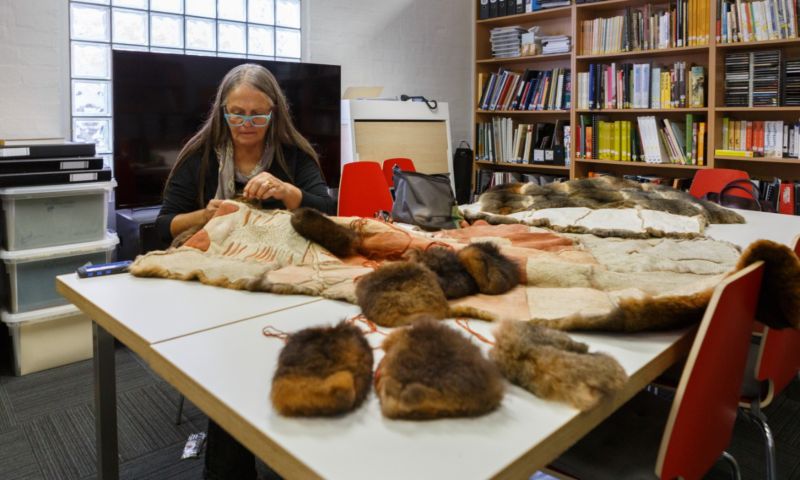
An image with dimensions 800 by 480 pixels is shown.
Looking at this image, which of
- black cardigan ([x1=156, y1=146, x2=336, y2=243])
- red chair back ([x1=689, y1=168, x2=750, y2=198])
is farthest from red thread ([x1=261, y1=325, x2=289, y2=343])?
red chair back ([x1=689, y1=168, x2=750, y2=198])

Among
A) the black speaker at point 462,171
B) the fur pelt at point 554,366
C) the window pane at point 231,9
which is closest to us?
the fur pelt at point 554,366

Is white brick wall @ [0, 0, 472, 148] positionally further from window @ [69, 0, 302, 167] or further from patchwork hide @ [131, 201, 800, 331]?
patchwork hide @ [131, 201, 800, 331]

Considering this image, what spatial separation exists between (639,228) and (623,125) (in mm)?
2631

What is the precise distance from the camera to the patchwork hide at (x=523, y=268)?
974mm

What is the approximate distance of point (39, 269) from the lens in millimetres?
2568

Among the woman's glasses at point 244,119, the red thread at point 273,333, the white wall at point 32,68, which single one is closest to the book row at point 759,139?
the woman's glasses at point 244,119

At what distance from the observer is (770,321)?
42.7 inches

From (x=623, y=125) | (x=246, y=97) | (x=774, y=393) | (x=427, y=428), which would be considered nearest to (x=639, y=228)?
(x=774, y=393)

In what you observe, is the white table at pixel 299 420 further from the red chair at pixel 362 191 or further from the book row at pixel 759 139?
the book row at pixel 759 139

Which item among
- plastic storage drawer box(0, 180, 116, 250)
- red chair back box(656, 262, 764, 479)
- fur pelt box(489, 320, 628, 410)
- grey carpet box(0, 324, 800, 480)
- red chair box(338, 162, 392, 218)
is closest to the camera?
fur pelt box(489, 320, 628, 410)

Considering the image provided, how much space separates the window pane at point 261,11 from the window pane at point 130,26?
67cm

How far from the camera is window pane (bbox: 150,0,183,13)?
3387mm

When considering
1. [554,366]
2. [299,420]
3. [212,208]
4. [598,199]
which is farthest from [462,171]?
[299,420]

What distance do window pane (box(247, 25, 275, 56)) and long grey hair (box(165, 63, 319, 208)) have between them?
6.47 feet
